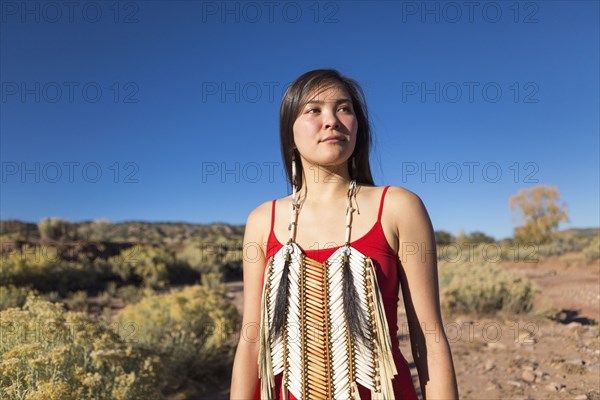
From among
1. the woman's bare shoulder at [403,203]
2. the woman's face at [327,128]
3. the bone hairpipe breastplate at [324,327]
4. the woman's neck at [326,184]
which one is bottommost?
the bone hairpipe breastplate at [324,327]

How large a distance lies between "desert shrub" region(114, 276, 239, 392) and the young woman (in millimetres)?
4503

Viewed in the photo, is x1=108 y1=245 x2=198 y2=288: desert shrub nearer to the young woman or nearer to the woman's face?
the young woman

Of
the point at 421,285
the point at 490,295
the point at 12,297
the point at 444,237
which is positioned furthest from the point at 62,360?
the point at 444,237

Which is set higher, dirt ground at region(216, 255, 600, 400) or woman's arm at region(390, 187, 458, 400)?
woman's arm at region(390, 187, 458, 400)

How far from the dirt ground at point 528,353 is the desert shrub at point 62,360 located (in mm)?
2399

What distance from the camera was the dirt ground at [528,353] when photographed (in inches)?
213

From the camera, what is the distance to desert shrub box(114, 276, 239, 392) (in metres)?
6.51

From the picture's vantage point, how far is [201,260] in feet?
64.7

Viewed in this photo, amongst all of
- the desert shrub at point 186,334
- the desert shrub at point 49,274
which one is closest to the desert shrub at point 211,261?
the desert shrub at point 49,274

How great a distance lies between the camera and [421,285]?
1674mm

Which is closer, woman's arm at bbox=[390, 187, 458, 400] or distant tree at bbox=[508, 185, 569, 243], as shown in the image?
woman's arm at bbox=[390, 187, 458, 400]

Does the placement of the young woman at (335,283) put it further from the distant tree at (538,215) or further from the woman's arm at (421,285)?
the distant tree at (538,215)

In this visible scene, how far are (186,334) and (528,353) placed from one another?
496 centimetres

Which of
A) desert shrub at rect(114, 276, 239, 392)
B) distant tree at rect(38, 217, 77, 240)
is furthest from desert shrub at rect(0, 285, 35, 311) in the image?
distant tree at rect(38, 217, 77, 240)
